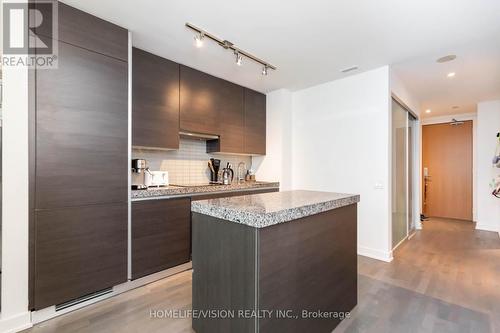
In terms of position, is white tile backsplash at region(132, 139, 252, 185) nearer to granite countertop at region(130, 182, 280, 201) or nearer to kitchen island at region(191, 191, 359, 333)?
granite countertop at region(130, 182, 280, 201)

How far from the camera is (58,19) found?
200cm

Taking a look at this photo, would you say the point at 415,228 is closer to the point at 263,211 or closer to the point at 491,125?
the point at 491,125

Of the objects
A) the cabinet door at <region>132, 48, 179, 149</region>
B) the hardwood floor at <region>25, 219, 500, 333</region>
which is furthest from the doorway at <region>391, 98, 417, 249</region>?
the cabinet door at <region>132, 48, 179, 149</region>

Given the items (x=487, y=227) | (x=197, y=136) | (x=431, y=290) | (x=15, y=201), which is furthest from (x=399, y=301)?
(x=487, y=227)

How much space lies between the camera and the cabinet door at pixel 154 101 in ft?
8.84

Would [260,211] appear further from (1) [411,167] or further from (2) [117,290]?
(1) [411,167]

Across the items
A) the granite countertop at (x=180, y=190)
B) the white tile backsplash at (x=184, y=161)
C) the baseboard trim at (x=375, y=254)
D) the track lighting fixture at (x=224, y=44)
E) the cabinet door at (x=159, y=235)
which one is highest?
the track lighting fixture at (x=224, y=44)

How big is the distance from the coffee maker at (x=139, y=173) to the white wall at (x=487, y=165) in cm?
639

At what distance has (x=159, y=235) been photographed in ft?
8.75

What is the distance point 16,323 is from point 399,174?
4.84 m

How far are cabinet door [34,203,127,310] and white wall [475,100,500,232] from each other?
6.58 metres

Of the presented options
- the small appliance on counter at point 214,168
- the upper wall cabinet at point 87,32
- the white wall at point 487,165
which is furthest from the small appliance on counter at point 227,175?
the white wall at point 487,165

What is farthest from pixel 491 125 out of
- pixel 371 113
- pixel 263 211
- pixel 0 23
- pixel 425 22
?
pixel 0 23

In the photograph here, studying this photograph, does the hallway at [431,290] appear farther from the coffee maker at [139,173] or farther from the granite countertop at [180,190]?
the coffee maker at [139,173]
